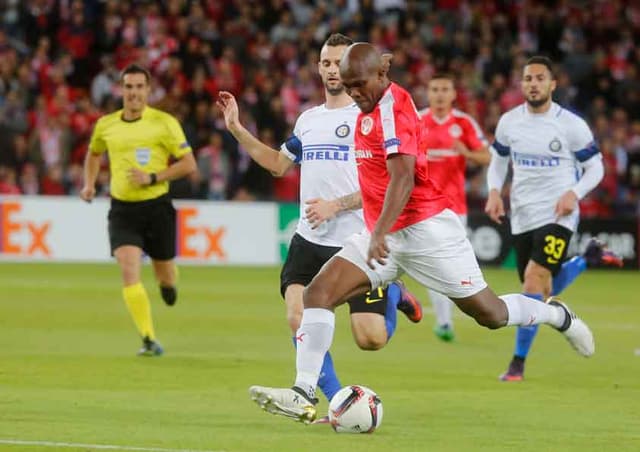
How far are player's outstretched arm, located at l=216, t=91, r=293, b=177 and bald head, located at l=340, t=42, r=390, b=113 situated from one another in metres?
1.16

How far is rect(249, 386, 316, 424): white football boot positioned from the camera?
744cm

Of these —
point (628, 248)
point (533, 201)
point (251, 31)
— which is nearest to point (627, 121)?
point (628, 248)

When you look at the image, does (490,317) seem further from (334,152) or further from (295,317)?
(334,152)

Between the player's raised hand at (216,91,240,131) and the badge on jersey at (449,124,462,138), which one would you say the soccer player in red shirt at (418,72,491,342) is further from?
the player's raised hand at (216,91,240,131)

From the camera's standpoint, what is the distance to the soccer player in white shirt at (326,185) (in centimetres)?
863

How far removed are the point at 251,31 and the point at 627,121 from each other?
7232 millimetres

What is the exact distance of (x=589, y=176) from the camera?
36.7 ft

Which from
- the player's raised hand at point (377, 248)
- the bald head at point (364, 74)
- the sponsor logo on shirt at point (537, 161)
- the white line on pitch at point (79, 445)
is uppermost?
the bald head at point (364, 74)

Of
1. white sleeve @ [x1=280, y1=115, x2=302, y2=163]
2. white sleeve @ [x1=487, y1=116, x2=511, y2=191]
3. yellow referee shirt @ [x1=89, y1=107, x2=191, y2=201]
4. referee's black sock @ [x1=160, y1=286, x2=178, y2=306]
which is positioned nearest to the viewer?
white sleeve @ [x1=280, y1=115, x2=302, y2=163]

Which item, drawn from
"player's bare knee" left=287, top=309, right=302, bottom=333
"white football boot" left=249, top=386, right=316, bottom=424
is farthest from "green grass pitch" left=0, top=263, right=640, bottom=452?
"player's bare knee" left=287, top=309, right=302, bottom=333

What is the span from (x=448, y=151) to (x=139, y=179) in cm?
321

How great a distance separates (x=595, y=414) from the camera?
29.0ft

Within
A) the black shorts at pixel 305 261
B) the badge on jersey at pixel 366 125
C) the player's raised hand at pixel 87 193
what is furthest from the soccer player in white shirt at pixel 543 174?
the player's raised hand at pixel 87 193

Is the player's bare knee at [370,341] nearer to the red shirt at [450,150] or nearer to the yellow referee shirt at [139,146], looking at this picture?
the yellow referee shirt at [139,146]
